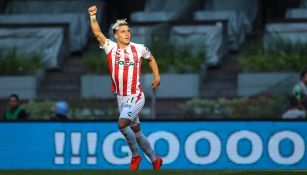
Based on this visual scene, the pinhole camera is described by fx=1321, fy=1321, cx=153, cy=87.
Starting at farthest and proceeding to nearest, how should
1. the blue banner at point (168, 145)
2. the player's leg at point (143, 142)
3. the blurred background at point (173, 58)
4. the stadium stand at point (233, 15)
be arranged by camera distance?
the stadium stand at point (233, 15)
the blurred background at point (173, 58)
the blue banner at point (168, 145)
the player's leg at point (143, 142)

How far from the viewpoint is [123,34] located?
18297mm

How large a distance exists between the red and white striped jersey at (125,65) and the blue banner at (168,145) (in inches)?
162

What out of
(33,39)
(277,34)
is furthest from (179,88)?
(33,39)

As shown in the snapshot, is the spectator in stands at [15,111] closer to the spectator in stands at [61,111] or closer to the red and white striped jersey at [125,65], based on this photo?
the spectator in stands at [61,111]

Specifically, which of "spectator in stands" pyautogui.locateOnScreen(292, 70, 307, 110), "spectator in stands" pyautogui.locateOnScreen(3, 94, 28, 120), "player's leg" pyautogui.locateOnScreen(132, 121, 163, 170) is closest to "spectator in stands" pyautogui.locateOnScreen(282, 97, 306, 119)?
"spectator in stands" pyautogui.locateOnScreen(292, 70, 307, 110)

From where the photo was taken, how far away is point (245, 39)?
30.3 meters

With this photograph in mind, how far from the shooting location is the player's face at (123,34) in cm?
1827

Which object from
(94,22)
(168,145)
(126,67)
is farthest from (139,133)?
(168,145)

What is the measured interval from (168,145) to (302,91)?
2920 mm

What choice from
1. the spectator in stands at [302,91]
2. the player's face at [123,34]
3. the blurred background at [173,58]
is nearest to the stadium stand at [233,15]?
the blurred background at [173,58]

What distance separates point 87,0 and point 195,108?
8392 mm

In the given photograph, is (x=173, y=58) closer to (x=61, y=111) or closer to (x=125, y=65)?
(x=61, y=111)

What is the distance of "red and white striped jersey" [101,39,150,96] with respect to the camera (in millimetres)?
18297

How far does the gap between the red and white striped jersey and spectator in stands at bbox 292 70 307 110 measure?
5848 millimetres
